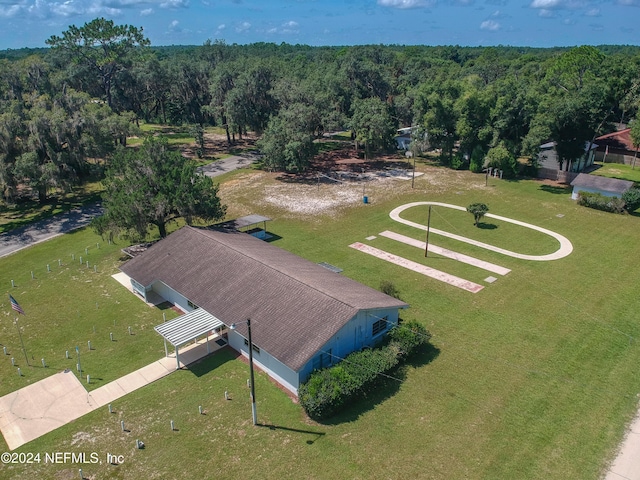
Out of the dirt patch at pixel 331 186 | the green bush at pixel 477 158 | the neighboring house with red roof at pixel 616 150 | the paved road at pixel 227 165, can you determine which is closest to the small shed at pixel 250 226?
the dirt patch at pixel 331 186

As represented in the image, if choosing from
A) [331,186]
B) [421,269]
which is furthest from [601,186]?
[331,186]

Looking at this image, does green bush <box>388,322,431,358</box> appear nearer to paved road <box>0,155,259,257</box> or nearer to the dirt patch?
the dirt patch

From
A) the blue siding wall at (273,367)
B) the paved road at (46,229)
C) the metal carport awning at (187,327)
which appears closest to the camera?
the blue siding wall at (273,367)

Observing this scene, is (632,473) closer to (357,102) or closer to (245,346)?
(245,346)

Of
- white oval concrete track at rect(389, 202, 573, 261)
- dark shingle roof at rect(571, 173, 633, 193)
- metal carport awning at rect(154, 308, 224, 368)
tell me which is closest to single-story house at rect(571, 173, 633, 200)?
dark shingle roof at rect(571, 173, 633, 193)

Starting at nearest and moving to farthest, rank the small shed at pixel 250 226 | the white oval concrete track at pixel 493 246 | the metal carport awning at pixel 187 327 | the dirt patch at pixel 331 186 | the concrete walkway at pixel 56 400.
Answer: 1. the concrete walkway at pixel 56 400
2. the metal carport awning at pixel 187 327
3. the white oval concrete track at pixel 493 246
4. the small shed at pixel 250 226
5. the dirt patch at pixel 331 186
